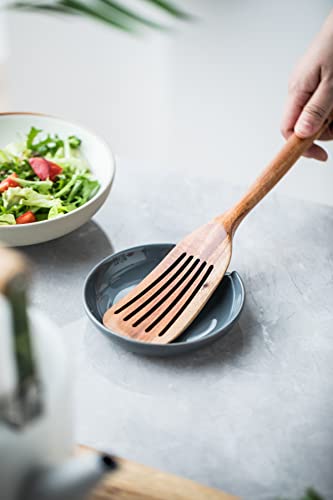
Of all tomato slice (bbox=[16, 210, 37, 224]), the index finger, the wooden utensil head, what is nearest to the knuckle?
the index finger

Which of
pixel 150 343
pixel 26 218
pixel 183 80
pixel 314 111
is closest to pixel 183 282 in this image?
pixel 150 343

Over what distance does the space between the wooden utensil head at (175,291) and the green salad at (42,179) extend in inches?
8.7

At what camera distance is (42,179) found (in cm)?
117

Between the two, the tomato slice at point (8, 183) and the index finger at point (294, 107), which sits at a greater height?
the index finger at point (294, 107)

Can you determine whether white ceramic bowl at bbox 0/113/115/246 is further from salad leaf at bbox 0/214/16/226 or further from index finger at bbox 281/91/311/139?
index finger at bbox 281/91/311/139

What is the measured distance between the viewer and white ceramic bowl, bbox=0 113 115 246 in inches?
40.0

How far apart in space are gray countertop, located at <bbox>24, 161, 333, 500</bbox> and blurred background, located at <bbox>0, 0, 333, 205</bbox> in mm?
1194

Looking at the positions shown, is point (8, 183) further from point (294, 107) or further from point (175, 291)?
point (294, 107)

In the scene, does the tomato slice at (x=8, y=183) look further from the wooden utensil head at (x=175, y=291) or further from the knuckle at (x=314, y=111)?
the knuckle at (x=314, y=111)

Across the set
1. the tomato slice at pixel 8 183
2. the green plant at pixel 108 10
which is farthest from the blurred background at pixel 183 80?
the green plant at pixel 108 10

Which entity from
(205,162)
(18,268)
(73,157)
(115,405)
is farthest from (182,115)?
(18,268)

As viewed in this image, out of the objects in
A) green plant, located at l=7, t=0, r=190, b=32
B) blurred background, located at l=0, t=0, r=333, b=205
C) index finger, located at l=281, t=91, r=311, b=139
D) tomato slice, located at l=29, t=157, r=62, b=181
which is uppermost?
green plant, located at l=7, t=0, r=190, b=32

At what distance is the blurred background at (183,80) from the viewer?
234cm

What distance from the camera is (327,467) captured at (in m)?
0.76
